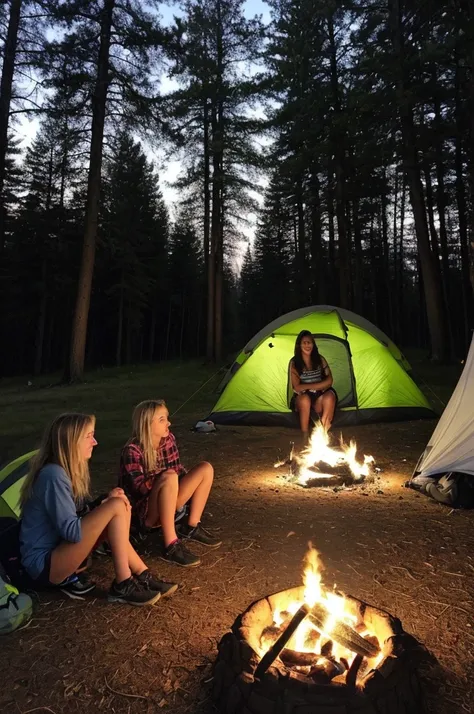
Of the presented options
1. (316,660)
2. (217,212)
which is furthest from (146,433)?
(217,212)

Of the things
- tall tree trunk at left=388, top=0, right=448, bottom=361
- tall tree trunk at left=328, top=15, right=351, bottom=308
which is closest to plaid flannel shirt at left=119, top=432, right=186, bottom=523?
tall tree trunk at left=388, top=0, right=448, bottom=361

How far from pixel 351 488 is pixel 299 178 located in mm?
21117

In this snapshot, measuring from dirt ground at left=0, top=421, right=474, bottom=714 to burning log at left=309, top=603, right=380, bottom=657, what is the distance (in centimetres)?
36

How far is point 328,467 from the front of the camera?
530 cm

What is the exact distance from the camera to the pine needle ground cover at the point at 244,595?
204 cm

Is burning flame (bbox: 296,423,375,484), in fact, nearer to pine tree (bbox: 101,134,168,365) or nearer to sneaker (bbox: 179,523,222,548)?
sneaker (bbox: 179,523,222,548)

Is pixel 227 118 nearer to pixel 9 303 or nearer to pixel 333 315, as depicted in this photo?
pixel 333 315

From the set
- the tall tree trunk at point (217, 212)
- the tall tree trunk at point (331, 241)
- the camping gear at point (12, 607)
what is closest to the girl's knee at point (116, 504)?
the camping gear at point (12, 607)

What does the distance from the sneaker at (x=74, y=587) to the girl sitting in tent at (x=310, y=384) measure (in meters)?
4.41

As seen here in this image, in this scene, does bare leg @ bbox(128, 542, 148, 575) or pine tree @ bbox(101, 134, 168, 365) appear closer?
bare leg @ bbox(128, 542, 148, 575)

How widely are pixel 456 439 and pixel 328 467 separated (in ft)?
4.57

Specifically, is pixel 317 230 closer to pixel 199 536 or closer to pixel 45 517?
pixel 199 536

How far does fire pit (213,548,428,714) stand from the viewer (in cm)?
158

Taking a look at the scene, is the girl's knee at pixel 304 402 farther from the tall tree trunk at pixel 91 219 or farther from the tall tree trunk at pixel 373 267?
the tall tree trunk at pixel 373 267
